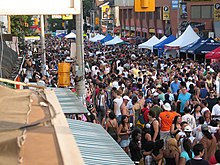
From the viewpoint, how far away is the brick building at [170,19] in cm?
5072

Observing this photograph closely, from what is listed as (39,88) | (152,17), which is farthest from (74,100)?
(152,17)

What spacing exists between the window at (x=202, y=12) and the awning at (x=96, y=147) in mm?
47914

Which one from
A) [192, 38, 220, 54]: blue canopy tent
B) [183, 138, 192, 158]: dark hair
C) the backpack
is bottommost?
the backpack

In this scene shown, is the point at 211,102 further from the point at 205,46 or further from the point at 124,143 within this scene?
the point at 205,46

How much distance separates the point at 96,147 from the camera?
451 centimetres

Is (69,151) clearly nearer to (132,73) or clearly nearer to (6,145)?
(6,145)

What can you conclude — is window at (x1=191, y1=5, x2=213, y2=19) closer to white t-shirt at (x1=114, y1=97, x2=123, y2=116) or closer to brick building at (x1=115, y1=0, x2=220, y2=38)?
brick building at (x1=115, y1=0, x2=220, y2=38)

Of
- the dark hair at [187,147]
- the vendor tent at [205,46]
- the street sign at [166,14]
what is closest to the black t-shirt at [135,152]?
the dark hair at [187,147]

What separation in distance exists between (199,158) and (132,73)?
14.6 metres

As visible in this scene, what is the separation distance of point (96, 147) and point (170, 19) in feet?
185

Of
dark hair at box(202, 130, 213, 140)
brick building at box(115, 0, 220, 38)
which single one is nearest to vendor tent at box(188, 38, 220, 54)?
brick building at box(115, 0, 220, 38)

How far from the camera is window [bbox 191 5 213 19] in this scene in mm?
51906

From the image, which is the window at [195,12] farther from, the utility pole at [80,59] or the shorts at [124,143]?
the shorts at [124,143]

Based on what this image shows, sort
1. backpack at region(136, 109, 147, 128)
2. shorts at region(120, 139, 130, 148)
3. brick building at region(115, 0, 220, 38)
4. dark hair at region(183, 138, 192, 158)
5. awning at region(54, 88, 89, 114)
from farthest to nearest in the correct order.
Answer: brick building at region(115, 0, 220, 38) < backpack at region(136, 109, 147, 128) < shorts at region(120, 139, 130, 148) < dark hair at region(183, 138, 192, 158) < awning at region(54, 88, 89, 114)
